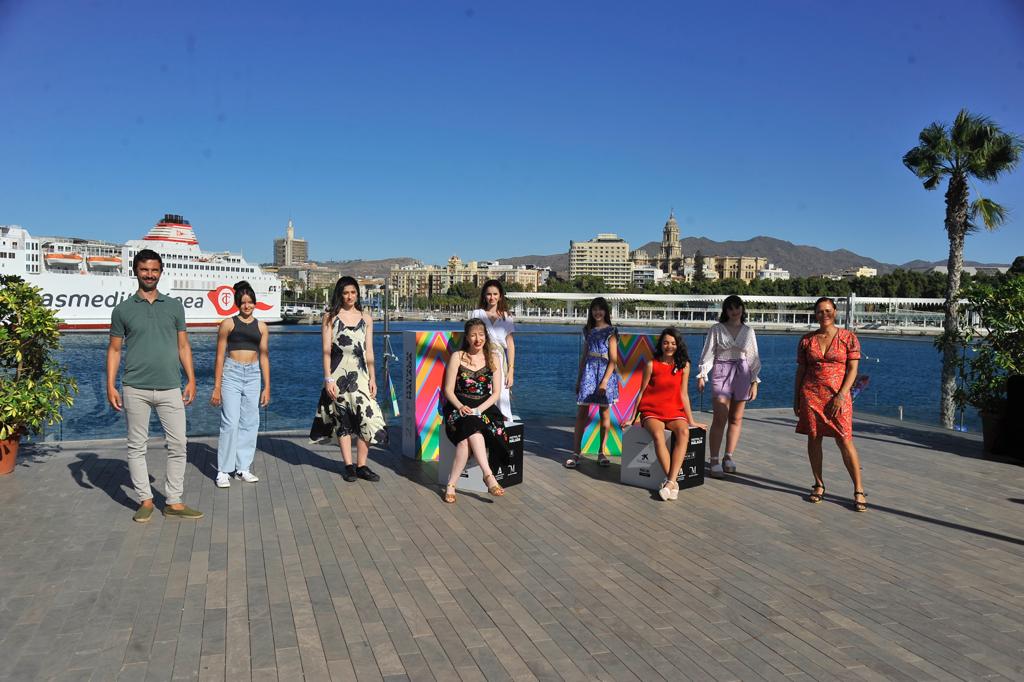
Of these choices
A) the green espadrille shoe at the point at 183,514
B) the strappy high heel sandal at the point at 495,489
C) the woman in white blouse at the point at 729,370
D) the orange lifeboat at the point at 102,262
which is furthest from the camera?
the orange lifeboat at the point at 102,262

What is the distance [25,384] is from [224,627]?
3793mm

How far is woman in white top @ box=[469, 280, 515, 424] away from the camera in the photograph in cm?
621

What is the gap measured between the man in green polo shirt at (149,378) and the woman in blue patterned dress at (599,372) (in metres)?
3.24

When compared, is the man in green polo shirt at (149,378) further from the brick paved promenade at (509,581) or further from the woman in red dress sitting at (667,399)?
the woman in red dress sitting at (667,399)

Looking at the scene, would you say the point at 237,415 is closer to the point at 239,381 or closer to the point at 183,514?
the point at 239,381

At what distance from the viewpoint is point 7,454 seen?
18.7 feet

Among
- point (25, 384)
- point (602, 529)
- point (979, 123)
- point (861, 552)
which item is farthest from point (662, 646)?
point (979, 123)

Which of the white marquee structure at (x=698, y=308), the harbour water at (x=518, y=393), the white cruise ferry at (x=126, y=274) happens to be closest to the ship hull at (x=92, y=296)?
the white cruise ferry at (x=126, y=274)

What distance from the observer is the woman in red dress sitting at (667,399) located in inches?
218

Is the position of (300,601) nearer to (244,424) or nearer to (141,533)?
(141,533)

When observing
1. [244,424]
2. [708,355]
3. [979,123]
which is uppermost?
[979,123]

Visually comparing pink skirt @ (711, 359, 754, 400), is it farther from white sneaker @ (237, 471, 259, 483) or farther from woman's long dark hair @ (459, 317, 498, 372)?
white sneaker @ (237, 471, 259, 483)

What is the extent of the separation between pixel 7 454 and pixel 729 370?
6070 mm

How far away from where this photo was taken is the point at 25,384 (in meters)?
5.69
